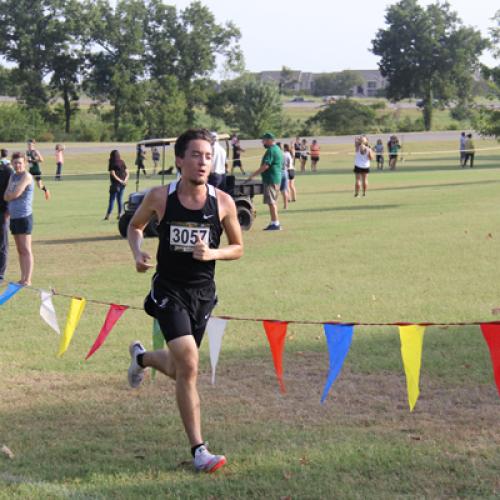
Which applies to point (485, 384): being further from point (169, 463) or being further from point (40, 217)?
point (40, 217)

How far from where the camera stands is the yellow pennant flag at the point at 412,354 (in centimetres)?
577

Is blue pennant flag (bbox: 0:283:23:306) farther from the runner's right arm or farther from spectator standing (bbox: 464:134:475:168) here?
spectator standing (bbox: 464:134:475:168)

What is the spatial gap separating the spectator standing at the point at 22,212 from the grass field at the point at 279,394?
34cm

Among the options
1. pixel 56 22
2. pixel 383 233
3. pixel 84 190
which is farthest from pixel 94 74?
pixel 383 233

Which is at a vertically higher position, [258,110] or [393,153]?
[258,110]

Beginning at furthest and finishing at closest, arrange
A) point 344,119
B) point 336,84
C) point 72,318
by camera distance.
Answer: point 336,84 → point 344,119 → point 72,318

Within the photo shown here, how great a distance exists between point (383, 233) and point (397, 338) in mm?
8858

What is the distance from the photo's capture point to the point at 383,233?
17.5m

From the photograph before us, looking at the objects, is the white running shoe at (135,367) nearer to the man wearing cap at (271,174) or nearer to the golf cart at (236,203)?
the golf cart at (236,203)

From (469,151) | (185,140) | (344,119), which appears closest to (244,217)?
(185,140)

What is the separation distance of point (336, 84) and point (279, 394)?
171360 mm

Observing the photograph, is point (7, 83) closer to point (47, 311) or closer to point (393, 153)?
point (393, 153)

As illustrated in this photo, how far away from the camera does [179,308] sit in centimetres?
543

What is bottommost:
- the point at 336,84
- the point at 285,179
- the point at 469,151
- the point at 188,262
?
the point at 469,151
